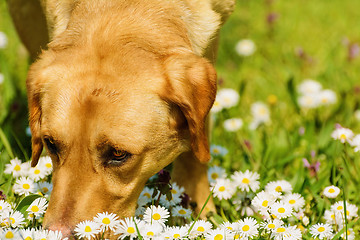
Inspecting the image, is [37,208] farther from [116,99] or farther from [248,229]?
[248,229]

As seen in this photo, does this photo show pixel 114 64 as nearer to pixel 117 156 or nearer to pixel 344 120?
pixel 117 156

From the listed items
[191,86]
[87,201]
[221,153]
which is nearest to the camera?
[87,201]

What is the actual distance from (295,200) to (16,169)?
5.18 feet

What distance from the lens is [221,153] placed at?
3.61 metres

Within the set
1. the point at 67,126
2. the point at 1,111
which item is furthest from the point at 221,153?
the point at 1,111

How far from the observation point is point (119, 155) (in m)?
2.55

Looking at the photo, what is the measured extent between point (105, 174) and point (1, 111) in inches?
74.0

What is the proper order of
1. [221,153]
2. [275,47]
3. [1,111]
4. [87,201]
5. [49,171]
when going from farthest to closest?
[275,47], [1,111], [221,153], [49,171], [87,201]

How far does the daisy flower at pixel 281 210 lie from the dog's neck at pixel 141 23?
946mm

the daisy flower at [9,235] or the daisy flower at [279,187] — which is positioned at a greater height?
the daisy flower at [9,235]

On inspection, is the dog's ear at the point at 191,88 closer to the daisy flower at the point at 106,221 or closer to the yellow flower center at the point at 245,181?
the yellow flower center at the point at 245,181

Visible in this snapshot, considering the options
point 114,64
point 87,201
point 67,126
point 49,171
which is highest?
point 114,64

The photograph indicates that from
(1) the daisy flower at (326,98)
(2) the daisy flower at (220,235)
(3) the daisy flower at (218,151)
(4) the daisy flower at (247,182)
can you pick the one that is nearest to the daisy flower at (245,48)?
(1) the daisy flower at (326,98)

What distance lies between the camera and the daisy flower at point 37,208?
257cm
